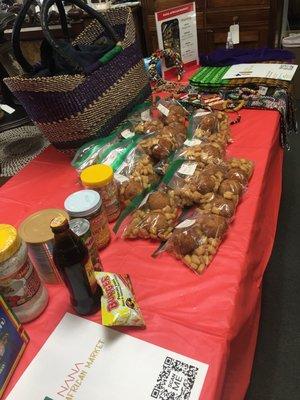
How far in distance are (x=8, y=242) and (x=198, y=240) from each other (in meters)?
0.39

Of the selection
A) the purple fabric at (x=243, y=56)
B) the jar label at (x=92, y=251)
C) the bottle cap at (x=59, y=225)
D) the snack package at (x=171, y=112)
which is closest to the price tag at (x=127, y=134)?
the snack package at (x=171, y=112)

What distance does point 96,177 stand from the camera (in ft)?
2.64

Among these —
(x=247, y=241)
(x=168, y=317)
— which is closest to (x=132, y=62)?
(x=247, y=241)

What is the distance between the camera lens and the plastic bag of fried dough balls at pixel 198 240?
0.73 m

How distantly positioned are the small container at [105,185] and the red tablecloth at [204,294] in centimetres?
8

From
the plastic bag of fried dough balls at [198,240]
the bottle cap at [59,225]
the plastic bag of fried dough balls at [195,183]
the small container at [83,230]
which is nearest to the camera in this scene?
the bottle cap at [59,225]

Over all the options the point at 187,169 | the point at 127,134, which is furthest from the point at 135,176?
the point at 127,134

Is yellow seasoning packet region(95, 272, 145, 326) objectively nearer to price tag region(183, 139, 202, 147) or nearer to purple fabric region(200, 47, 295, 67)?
price tag region(183, 139, 202, 147)

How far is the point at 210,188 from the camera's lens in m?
0.86

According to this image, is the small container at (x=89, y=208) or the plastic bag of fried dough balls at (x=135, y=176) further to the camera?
the plastic bag of fried dough balls at (x=135, y=176)

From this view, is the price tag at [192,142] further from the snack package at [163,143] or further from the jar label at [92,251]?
the jar label at [92,251]

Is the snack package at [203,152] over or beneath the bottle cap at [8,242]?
beneath

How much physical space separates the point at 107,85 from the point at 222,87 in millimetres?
570

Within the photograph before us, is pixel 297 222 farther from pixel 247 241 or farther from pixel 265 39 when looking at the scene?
pixel 265 39
